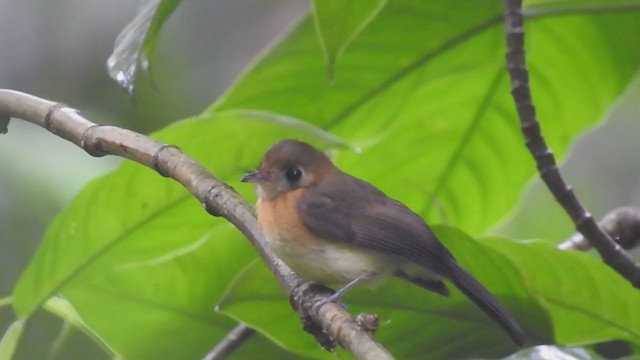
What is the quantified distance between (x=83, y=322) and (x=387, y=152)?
1.87ft

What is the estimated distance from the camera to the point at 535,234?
311cm

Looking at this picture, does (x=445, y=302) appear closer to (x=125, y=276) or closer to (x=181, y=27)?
(x=125, y=276)

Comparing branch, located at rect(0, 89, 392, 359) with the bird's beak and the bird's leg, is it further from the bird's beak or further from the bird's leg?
the bird's beak

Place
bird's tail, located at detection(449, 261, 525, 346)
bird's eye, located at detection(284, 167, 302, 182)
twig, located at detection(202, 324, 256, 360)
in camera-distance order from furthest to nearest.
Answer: bird's eye, located at detection(284, 167, 302, 182) → twig, located at detection(202, 324, 256, 360) → bird's tail, located at detection(449, 261, 525, 346)

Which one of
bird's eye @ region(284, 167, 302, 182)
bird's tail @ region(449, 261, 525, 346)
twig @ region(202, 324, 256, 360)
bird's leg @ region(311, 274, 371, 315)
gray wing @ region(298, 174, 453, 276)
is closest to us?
bird's leg @ region(311, 274, 371, 315)

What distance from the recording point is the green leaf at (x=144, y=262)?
167cm

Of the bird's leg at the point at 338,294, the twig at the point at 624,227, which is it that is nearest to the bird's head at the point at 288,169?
the bird's leg at the point at 338,294

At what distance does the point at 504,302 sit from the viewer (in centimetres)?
158

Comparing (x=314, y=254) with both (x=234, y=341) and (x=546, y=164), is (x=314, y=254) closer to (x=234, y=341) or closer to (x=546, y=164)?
(x=234, y=341)

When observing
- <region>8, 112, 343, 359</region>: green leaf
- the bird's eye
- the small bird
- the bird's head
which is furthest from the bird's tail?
the bird's eye

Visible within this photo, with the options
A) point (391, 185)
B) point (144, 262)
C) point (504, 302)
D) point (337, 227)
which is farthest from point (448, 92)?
point (144, 262)

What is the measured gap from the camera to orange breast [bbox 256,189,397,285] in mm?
1792

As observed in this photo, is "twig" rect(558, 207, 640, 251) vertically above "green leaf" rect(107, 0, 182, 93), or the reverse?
"green leaf" rect(107, 0, 182, 93)

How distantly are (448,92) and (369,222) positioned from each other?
25 cm
